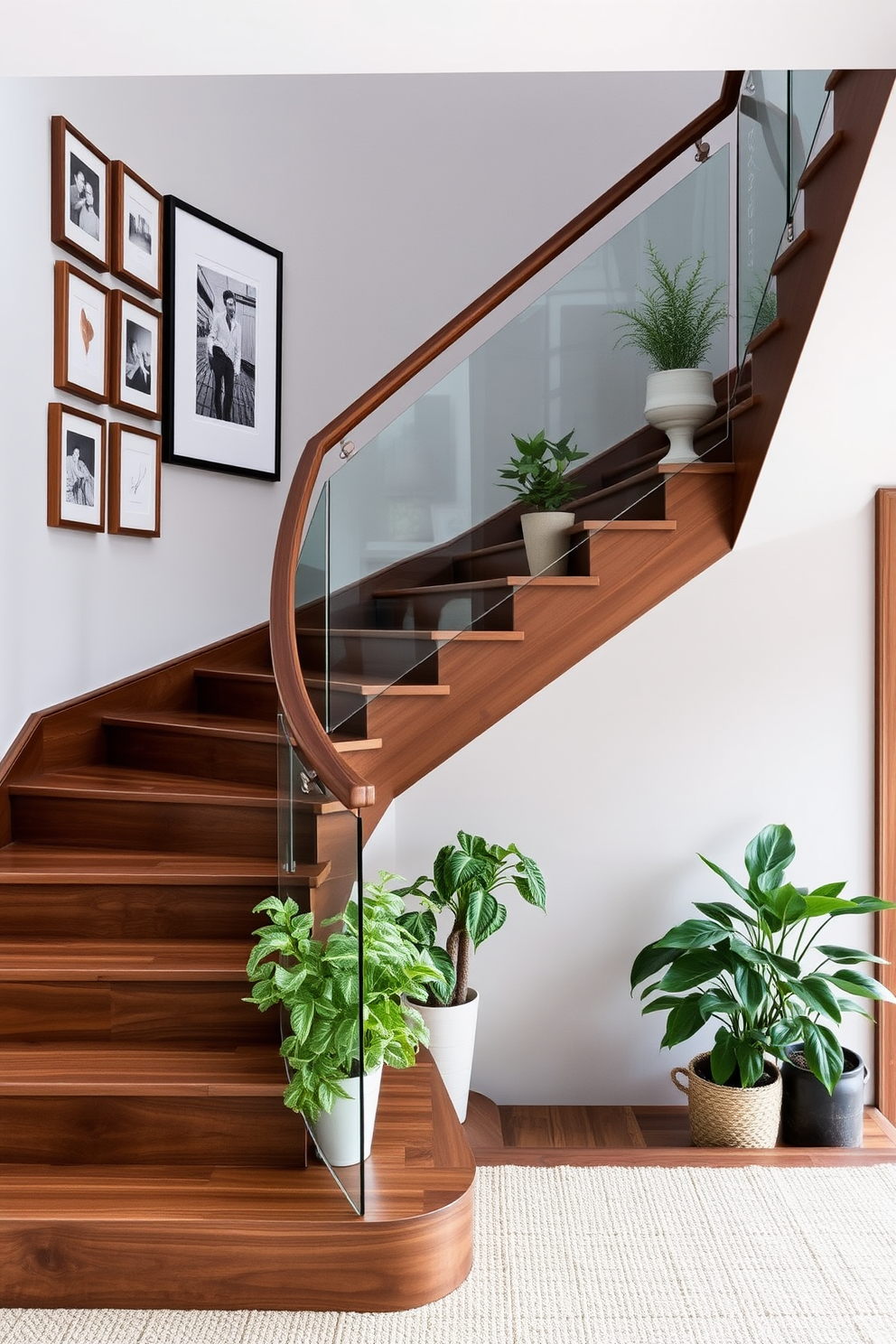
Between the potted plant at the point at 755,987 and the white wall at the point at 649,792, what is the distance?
26cm

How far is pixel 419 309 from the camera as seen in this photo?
4.63m

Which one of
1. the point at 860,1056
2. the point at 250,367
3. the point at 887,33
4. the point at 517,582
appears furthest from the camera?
the point at 250,367

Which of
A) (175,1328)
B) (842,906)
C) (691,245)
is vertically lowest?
(175,1328)

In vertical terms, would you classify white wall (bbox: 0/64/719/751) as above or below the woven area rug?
above

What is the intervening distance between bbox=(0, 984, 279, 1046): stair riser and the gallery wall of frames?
1.55m

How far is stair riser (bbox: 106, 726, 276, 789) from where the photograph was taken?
3.35 metres

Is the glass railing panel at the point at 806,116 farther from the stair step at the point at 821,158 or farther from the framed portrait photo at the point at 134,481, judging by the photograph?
the framed portrait photo at the point at 134,481

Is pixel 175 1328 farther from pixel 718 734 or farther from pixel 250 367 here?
pixel 250 367

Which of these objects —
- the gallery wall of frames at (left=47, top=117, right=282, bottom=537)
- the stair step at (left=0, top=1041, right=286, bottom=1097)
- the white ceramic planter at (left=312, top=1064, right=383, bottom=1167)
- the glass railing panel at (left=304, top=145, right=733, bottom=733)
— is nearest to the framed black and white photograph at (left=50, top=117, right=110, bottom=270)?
the gallery wall of frames at (left=47, top=117, right=282, bottom=537)

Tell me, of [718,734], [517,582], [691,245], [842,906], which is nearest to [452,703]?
[517,582]

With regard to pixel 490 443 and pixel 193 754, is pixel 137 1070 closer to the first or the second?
pixel 193 754

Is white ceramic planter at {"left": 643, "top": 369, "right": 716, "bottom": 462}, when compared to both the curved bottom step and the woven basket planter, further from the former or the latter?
the curved bottom step

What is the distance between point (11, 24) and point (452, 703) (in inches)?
76.8

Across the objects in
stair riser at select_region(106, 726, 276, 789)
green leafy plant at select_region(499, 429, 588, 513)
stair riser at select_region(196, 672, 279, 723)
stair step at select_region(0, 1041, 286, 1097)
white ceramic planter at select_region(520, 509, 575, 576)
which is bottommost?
stair step at select_region(0, 1041, 286, 1097)
